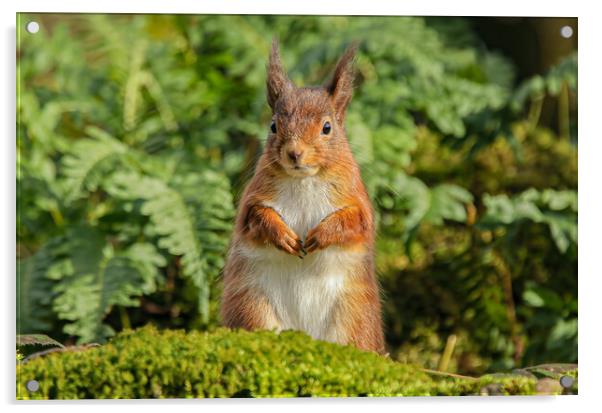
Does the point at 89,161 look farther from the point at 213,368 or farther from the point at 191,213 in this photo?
the point at 213,368

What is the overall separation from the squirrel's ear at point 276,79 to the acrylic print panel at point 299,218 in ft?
0.05

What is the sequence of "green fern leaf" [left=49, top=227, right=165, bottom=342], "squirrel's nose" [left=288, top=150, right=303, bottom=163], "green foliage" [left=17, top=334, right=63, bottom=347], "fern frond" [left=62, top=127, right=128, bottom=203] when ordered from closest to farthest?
"squirrel's nose" [left=288, top=150, right=303, bottom=163]
"green foliage" [left=17, top=334, right=63, bottom=347]
"green fern leaf" [left=49, top=227, right=165, bottom=342]
"fern frond" [left=62, top=127, right=128, bottom=203]

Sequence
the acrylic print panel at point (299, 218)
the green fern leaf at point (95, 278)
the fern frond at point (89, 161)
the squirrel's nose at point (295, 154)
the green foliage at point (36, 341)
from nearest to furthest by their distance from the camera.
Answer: the squirrel's nose at point (295, 154) → the acrylic print panel at point (299, 218) → the green foliage at point (36, 341) → the green fern leaf at point (95, 278) → the fern frond at point (89, 161)

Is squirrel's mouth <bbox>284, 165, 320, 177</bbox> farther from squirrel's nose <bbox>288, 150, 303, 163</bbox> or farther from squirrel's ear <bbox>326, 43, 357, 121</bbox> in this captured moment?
squirrel's ear <bbox>326, 43, 357, 121</bbox>

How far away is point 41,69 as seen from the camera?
15.5 ft

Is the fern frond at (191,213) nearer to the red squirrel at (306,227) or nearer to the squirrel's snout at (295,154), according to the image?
the red squirrel at (306,227)

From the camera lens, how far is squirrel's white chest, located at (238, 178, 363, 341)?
111 inches

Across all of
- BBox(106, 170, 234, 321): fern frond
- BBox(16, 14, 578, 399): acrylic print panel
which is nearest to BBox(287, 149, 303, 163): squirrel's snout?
BBox(16, 14, 578, 399): acrylic print panel

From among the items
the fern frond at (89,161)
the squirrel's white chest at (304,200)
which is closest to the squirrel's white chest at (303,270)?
the squirrel's white chest at (304,200)

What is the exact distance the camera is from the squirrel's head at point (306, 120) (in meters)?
2.77

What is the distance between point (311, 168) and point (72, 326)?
1.50 metres

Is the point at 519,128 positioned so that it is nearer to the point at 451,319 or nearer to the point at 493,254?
the point at 493,254
